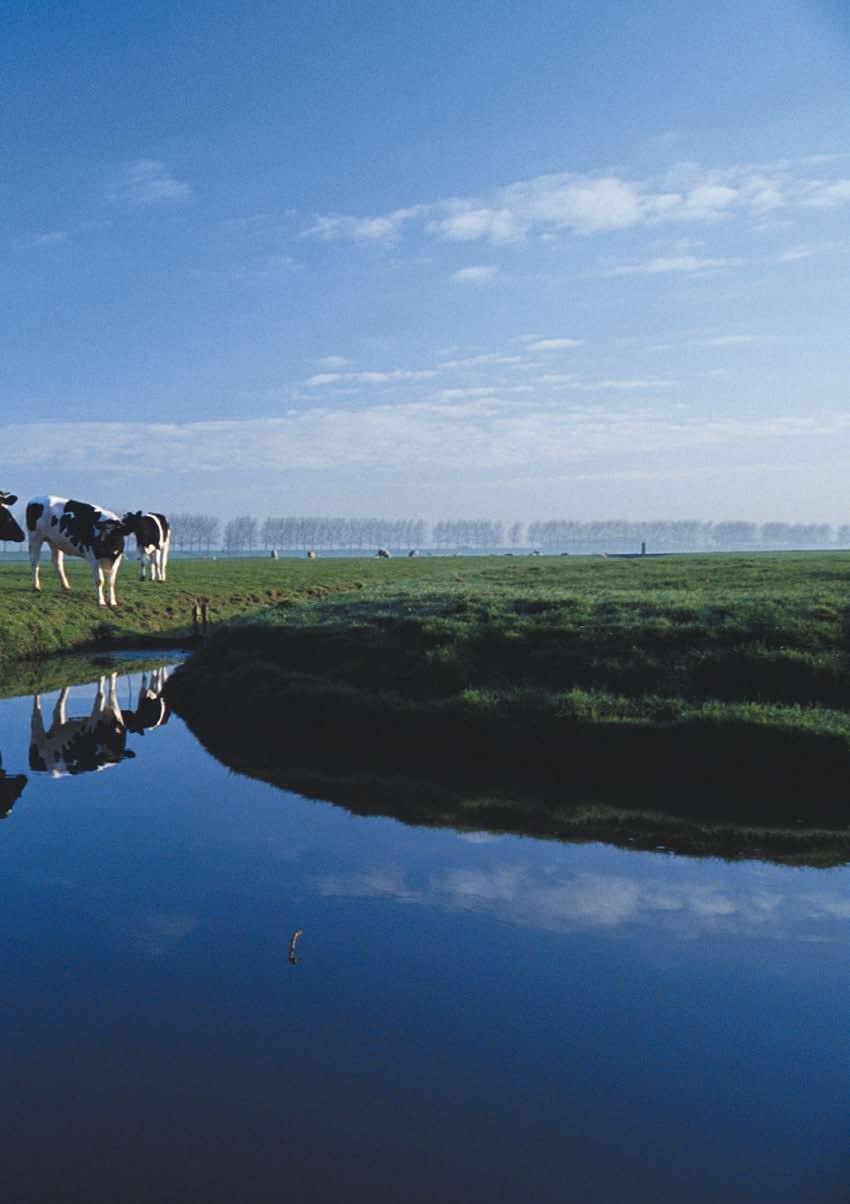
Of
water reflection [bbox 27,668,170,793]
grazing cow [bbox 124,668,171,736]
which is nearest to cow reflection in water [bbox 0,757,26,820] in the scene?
water reflection [bbox 27,668,170,793]

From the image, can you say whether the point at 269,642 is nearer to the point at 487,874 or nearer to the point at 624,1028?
the point at 487,874

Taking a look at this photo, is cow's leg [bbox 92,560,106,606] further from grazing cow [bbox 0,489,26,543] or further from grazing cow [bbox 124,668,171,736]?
grazing cow [bbox 124,668,171,736]

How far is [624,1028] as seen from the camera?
8.03 metres

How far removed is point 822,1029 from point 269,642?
62.7 feet

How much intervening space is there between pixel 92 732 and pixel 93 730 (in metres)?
0.23

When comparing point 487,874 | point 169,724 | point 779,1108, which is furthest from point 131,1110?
point 169,724

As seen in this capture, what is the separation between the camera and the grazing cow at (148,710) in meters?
22.0

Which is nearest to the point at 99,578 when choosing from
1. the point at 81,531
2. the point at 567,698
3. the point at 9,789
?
the point at 81,531

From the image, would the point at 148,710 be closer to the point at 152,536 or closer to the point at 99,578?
the point at 99,578

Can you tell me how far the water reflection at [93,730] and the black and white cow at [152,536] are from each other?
16.1 m

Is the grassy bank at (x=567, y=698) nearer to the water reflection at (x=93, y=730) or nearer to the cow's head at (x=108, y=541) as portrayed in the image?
the water reflection at (x=93, y=730)

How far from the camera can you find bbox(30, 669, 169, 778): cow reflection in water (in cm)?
1836

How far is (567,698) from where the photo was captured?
58.5 feet

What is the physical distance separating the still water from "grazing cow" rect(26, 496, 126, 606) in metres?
25.1
